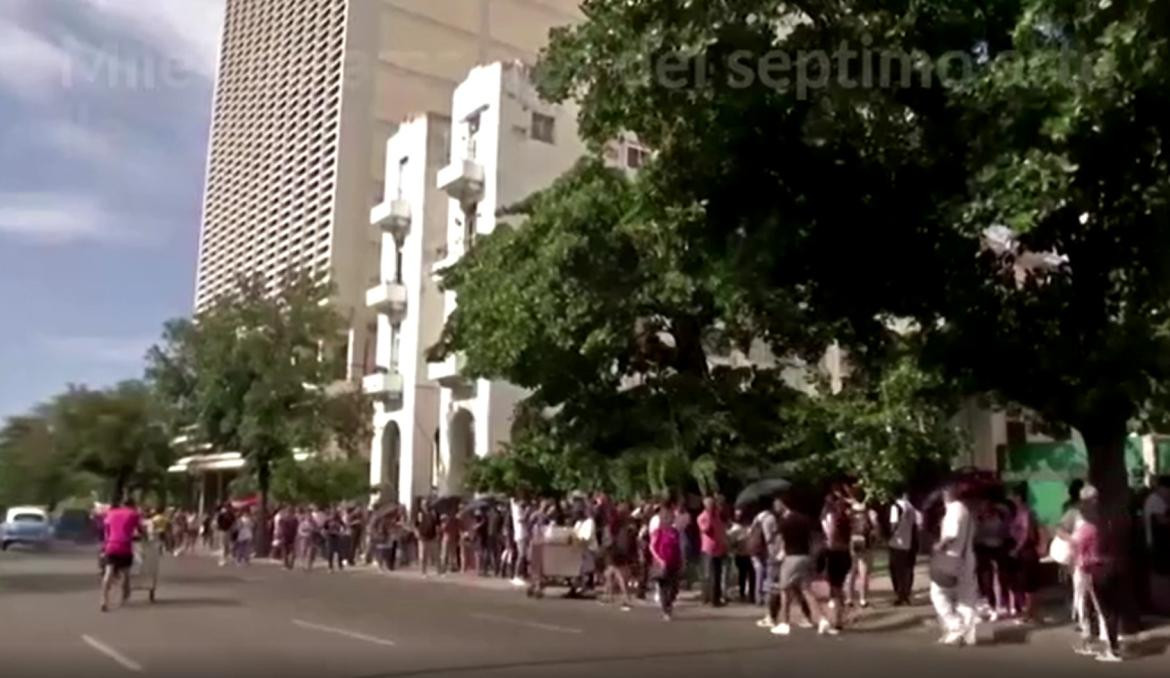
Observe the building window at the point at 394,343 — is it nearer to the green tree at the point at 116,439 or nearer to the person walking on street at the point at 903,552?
the green tree at the point at 116,439

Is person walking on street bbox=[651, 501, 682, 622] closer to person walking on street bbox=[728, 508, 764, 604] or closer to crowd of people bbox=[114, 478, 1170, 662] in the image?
crowd of people bbox=[114, 478, 1170, 662]

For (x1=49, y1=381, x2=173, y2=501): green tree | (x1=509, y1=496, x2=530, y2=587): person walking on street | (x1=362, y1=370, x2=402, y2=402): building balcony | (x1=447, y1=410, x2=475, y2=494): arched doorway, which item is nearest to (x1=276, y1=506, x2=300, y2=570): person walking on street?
(x1=447, y1=410, x2=475, y2=494): arched doorway

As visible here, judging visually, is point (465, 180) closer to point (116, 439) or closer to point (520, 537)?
point (520, 537)

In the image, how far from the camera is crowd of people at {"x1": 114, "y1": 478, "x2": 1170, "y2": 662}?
14.9 m

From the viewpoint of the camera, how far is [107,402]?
67.3m

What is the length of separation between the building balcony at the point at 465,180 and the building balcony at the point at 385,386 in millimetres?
6698

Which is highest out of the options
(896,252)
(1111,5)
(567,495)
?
(1111,5)

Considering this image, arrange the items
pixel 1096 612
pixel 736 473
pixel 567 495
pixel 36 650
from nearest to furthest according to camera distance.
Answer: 1. pixel 36 650
2. pixel 1096 612
3. pixel 736 473
4. pixel 567 495

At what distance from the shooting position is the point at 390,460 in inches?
1815

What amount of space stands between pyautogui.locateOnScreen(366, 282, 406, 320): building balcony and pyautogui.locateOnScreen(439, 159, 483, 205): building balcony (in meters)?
4.86

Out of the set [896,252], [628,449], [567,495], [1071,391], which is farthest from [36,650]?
[567,495]

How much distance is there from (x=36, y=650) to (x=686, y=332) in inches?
583

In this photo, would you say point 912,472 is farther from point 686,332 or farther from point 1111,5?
point 1111,5

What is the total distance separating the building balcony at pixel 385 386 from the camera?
145 feet
